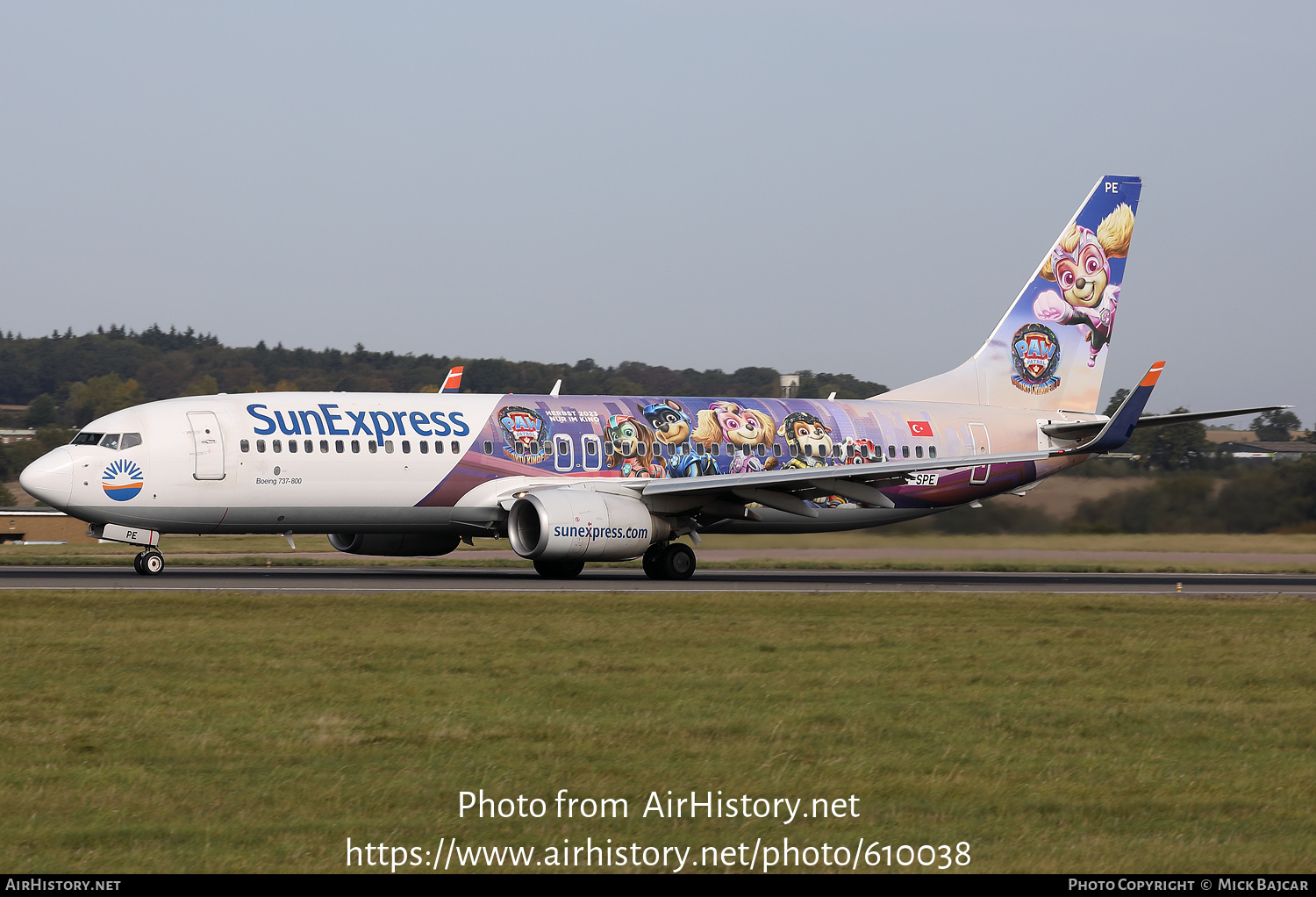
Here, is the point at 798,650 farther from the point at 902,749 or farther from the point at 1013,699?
the point at 902,749

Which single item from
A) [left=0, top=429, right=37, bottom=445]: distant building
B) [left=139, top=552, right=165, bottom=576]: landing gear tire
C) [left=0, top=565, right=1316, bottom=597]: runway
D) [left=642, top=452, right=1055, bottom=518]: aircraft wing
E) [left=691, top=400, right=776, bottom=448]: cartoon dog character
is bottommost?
[left=0, top=565, right=1316, bottom=597]: runway

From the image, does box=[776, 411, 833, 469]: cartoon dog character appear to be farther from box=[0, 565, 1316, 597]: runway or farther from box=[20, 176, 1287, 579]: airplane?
Result: box=[0, 565, 1316, 597]: runway

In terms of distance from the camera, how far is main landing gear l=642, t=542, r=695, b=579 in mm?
29484

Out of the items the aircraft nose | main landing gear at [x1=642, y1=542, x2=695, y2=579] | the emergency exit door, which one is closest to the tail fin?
main landing gear at [x1=642, y1=542, x2=695, y2=579]

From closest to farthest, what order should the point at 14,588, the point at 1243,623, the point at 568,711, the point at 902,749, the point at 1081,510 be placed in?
Result: the point at 902,749 < the point at 568,711 < the point at 1243,623 < the point at 14,588 < the point at 1081,510

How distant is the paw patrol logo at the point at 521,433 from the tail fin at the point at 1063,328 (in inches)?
414

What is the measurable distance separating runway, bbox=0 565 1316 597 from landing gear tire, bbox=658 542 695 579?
407 millimetres

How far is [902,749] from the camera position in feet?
33.5

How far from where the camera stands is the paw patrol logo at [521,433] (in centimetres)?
2922

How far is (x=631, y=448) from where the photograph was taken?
100 ft

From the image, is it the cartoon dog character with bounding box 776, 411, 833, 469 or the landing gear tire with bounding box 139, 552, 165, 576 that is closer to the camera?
the landing gear tire with bounding box 139, 552, 165, 576
